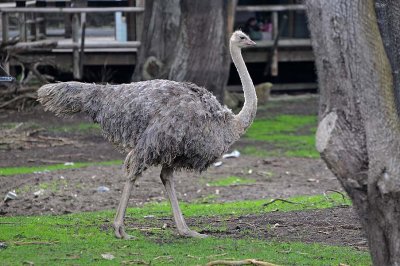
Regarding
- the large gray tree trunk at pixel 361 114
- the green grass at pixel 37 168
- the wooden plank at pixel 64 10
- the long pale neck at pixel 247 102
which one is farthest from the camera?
the wooden plank at pixel 64 10

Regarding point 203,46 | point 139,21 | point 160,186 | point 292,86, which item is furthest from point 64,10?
point 160,186

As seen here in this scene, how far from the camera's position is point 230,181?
552 inches

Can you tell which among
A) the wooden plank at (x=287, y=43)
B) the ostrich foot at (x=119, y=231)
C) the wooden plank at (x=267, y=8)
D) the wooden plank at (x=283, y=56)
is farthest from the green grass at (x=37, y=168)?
the wooden plank at (x=283, y=56)

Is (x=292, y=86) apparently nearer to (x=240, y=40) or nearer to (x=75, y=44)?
(x=75, y=44)

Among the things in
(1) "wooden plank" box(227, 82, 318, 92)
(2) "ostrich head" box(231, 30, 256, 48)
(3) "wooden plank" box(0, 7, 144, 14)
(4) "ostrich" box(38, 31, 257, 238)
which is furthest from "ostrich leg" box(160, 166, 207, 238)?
(1) "wooden plank" box(227, 82, 318, 92)

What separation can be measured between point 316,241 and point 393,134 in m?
2.60

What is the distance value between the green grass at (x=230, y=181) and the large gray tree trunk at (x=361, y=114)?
7.14 meters

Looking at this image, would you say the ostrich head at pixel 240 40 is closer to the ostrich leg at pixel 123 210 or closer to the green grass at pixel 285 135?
the ostrich leg at pixel 123 210

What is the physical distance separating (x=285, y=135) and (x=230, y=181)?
4.46 meters

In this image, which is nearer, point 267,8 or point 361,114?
point 361,114

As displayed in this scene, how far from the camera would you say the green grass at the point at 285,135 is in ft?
54.1

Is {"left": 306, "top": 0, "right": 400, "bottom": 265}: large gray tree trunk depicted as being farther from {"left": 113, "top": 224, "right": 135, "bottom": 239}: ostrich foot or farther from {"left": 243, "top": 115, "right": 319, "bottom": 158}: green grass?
{"left": 243, "top": 115, "right": 319, "bottom": 158}: green grass

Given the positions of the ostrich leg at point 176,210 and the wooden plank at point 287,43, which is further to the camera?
the wooden plank at point 287,43

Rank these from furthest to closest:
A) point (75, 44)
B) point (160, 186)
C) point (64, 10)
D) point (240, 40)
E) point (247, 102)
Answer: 1. point (75, 44)
2. point (64, 10)
3. point (160, 186)
4. point (240, 40)
5. point (247, 102)
